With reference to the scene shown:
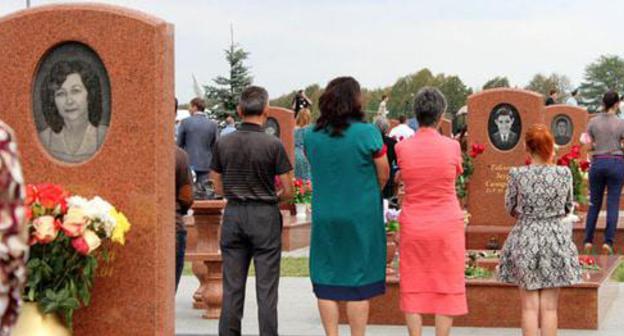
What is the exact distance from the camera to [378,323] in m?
10.9

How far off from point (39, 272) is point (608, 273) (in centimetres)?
603

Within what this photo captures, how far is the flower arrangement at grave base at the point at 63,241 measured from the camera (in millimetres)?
7148

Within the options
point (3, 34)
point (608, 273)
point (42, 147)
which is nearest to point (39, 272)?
point (42, 147)

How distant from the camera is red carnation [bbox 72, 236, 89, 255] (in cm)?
716

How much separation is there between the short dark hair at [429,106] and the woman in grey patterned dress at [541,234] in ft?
2.23

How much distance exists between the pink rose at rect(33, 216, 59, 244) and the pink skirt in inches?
99.1

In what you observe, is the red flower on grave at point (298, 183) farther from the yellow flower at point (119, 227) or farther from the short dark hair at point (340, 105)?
the yellow flower at point (119, 227)

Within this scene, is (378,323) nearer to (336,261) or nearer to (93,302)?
(336,261)

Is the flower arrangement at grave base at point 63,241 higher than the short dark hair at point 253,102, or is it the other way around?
the short dark hair at point 253,102

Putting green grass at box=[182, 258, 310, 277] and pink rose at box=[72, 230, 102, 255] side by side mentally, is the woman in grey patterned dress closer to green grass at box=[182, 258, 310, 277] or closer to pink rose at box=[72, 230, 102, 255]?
pink rose at box=[72, 230, 102, 255]

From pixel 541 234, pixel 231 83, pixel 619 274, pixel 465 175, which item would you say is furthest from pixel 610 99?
pixel 231 83

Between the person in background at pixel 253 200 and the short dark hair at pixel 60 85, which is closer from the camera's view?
the short dark hair at pixel 60 85

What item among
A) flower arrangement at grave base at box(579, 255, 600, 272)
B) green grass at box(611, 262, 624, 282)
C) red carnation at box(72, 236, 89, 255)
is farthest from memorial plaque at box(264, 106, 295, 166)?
red carnation at box(72, 236, 89, 255)

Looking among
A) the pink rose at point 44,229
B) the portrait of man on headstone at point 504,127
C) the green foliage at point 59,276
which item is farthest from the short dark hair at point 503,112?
the pink rose at point 44,229
